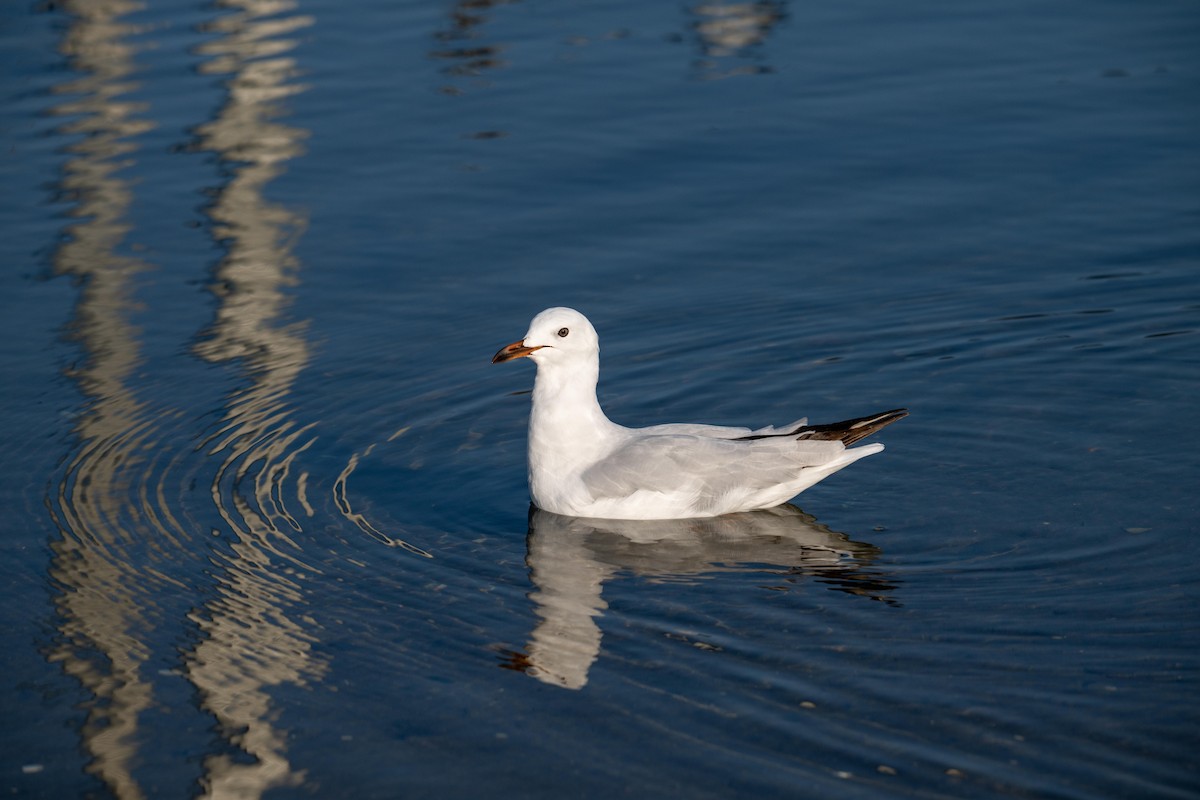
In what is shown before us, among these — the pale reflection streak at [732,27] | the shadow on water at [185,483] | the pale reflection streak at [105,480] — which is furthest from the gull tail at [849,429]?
the pale reflection streak at [732,27]

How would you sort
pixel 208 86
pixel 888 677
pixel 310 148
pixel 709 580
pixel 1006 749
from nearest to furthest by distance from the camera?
pixel 1006 749 → pixel 888 677 → pixel 709 580 → pixel 310 148 → pixel 208 86

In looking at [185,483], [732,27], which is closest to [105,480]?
[185,483]

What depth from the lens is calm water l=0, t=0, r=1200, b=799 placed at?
7645 millimetres

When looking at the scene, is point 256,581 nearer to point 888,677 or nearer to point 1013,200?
point 888,677

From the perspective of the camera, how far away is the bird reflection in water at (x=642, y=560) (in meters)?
8.48

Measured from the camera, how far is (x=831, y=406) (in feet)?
37.8

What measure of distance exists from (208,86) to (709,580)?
12252mm

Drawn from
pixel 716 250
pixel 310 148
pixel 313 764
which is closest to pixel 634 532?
pixel 313 764

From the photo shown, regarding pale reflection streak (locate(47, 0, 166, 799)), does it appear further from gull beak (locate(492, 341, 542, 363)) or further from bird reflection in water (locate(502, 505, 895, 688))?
gull beak (locate(492, 341, 542, 363))

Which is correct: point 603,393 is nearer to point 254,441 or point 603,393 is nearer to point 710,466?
Result: point 710,466

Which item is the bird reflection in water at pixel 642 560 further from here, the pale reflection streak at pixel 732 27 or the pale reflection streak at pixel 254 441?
the pale reflection streak at pixel 732 27

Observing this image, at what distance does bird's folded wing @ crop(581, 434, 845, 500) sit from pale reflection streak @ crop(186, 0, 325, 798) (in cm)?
211

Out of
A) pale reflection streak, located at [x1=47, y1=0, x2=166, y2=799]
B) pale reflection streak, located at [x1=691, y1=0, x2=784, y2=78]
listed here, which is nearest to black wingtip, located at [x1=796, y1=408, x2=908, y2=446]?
pale reflection streak, located at [x1=47, y1=0, x2=166, y2=799]

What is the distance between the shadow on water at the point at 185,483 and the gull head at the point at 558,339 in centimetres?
176
